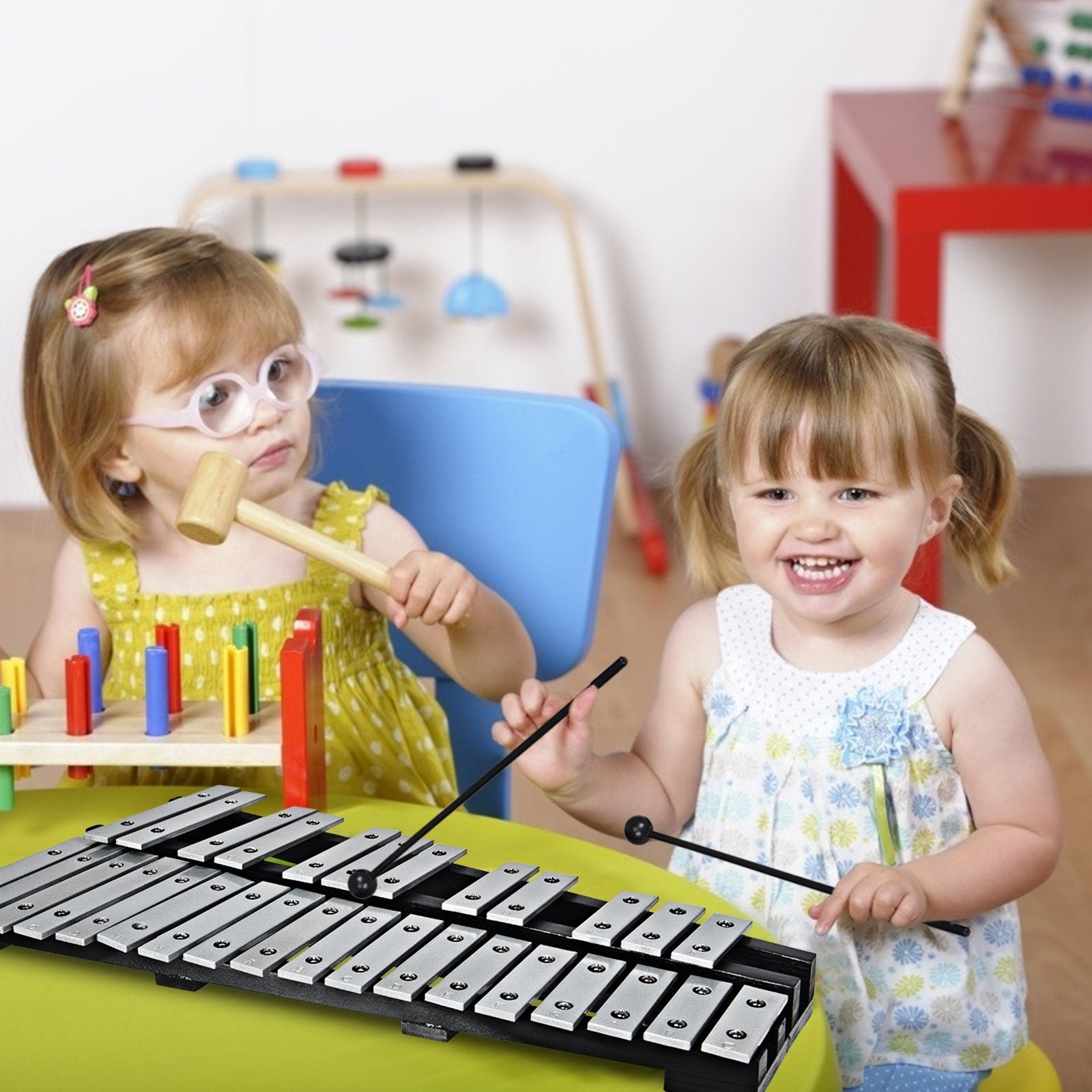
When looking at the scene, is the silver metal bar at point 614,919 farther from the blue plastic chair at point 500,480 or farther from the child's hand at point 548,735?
the blue plastic chair at point 500,480

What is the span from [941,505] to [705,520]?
8.3 inches

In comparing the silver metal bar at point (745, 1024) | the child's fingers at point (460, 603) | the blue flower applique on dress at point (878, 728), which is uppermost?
the child's fingers at point (460, 603)

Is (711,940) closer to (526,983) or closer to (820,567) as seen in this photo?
(526,983)

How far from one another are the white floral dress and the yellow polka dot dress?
0.30m

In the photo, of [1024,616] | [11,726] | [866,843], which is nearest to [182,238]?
[11,726]

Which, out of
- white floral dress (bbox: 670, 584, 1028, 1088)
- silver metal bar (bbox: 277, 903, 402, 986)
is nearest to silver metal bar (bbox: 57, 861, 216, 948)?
silver metal bar (bbox: 277, 903, 402, 986)

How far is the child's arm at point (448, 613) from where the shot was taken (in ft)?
4.44

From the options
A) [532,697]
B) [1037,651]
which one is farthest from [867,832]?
[1037,651]

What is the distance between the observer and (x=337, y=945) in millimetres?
1004

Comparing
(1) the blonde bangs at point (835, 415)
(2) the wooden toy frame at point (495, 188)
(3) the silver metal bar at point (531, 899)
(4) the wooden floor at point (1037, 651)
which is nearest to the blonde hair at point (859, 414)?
(1) the blonde bangs at point (835, 415)

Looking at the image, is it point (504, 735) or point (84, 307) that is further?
point (84, 307)

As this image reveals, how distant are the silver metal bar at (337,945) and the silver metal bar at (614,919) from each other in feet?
0.36

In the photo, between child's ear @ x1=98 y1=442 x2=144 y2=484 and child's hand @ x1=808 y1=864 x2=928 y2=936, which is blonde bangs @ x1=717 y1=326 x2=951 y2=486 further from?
child's ear @ x1=98 y1=442 x2=144 y2=484

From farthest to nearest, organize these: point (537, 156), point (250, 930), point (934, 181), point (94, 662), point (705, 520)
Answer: point (537, 156), point (934, 181), point (705, 520), point (94, 662), point (250, 930)
